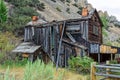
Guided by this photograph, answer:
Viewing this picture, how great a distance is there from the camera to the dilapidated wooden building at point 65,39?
22188 millimetres

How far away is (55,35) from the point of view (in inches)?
928

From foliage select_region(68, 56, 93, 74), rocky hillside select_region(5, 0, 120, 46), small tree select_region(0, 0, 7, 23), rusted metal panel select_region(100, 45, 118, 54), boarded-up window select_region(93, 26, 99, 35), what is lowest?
foliage select_region(68, 56, 93, 74)

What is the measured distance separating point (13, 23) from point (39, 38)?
1161cm

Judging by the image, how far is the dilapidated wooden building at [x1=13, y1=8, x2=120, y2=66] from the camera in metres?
22.2

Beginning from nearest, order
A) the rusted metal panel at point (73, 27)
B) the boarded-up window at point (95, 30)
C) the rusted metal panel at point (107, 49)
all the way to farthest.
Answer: the rusted metal panel at point (107, 49) → the rusted metal panel at point (73, 27) → the boarded-up window at point (95, 30)

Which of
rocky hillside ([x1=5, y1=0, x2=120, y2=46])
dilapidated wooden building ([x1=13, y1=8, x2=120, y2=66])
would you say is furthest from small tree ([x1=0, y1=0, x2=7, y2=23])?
dilapidated wooden building ([x1=13, y1=8, x2=120, y2=66])

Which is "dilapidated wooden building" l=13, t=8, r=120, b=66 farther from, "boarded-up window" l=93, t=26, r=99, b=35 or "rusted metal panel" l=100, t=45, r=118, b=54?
"rusted metal panel" l=100, t=45, r=118, b=54

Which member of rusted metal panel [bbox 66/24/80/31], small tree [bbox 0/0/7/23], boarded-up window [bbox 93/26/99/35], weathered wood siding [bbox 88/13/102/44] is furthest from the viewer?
small tree [bbox 0/0/7/23]

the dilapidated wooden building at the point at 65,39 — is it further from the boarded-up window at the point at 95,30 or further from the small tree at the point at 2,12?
the small tree at the point at 2,12

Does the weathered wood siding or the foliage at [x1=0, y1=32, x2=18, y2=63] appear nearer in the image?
the foliage at [x1=0, y1=32, x2=18, y2=63]

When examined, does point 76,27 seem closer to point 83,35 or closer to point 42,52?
point 83,35

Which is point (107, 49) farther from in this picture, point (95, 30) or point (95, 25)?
point (95, 25)

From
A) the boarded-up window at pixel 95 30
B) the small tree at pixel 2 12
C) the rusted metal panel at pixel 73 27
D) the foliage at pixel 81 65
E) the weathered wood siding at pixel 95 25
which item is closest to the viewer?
the foliage at pixel 81 65

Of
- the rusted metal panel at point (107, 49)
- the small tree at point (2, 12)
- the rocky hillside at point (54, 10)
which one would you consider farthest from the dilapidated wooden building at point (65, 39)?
the rocky hillside at point (54, 10)
